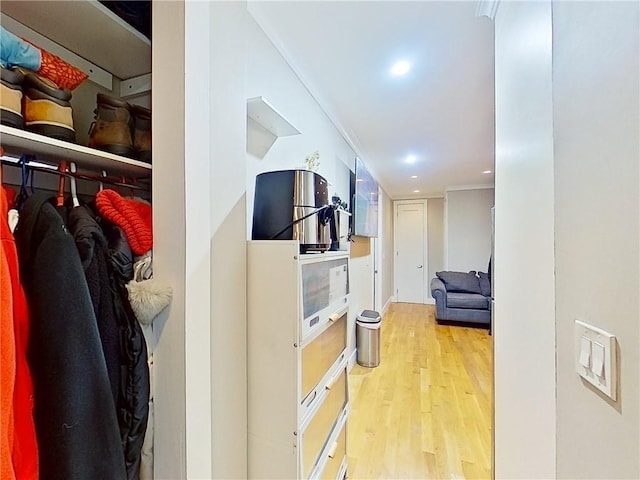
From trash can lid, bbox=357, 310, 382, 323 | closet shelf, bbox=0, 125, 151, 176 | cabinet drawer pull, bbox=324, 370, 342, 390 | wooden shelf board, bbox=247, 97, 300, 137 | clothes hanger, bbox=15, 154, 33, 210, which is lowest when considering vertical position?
trash can lid, bbox=357, 310, 382, 323

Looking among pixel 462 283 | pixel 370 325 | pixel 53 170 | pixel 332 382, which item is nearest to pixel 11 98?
pixel 53 170

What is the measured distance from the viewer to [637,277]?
19.0 inches

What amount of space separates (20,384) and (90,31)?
38.9 inches

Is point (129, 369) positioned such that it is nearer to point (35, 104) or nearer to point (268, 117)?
point (35, 104)

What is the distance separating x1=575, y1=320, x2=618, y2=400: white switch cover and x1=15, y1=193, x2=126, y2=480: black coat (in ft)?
3.37

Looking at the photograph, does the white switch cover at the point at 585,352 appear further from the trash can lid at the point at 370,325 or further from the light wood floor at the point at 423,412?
the trash can lid at the point at 370,325

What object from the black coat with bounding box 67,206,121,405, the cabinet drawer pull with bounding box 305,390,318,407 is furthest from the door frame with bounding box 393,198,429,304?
the black coat with bounding box 67,206,121,405

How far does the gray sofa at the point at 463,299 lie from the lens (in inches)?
195

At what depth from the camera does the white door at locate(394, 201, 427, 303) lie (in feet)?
23.2

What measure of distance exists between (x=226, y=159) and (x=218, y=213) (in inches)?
7.8

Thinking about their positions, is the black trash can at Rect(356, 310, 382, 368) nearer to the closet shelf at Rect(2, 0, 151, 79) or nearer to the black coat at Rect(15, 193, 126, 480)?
the black coat at Rect(15, 193, 126, 480)

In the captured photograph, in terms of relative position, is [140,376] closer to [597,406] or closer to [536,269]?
[597,406]

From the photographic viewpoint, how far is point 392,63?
6.06 feet

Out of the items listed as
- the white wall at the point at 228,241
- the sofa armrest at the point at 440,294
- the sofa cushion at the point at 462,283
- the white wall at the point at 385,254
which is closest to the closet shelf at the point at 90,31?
the white wall at the point at 228,241
